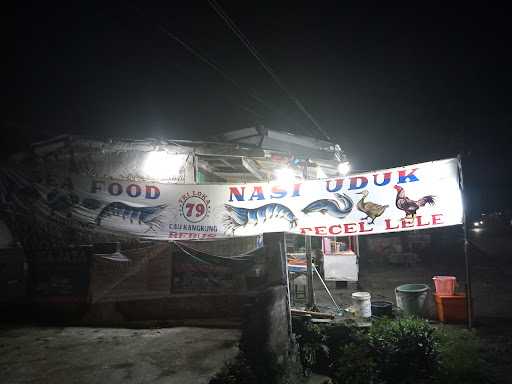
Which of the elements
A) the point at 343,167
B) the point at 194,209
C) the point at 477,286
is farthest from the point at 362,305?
the point at 477,286

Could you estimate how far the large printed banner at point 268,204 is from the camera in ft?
24.7

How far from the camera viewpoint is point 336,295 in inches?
462

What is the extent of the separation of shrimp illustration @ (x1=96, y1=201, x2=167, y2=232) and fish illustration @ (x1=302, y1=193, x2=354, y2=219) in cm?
403

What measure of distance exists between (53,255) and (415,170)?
9.13 meters

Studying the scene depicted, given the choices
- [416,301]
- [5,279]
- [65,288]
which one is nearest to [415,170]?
[416,301]

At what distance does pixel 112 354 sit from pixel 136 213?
11.9 ft

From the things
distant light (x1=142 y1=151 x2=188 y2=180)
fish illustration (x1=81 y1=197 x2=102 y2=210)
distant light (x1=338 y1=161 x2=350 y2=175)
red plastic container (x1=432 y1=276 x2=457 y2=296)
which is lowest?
red plastic container (x1=432 y1=276 x2=457 y2=296)

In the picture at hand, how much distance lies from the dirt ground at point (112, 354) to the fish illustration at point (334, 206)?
143 inches

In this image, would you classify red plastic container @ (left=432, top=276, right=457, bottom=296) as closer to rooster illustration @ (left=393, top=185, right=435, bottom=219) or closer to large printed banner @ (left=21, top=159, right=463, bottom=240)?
large printed banner @ (left=21, top=159, right=463, bottom=240)

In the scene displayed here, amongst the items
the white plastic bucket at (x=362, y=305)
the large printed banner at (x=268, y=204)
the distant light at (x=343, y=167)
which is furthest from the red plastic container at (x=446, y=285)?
the distant light at (x=343, y=167)

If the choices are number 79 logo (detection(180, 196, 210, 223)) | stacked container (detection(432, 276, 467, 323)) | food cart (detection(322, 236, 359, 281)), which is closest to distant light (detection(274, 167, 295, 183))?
food cart (detection(322, 236, 359, 281))

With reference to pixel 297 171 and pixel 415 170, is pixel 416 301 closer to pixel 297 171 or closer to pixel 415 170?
pixel 415 170

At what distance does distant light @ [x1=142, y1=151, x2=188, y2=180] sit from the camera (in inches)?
373

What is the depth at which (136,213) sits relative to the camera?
835cm
